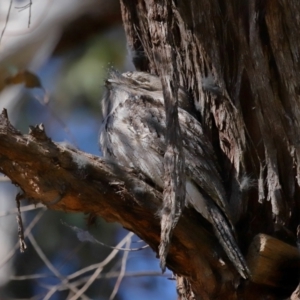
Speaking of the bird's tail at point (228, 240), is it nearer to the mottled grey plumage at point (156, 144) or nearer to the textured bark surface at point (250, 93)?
the mottled grey plumage at point (156, 144)

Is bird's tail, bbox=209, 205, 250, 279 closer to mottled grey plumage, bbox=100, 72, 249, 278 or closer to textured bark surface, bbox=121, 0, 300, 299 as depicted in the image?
mottled grey plumage, bbox=100, 72, 249, 278

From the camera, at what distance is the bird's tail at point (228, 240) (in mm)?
2234

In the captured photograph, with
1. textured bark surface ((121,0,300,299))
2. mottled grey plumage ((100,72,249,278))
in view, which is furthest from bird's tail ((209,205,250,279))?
textured bark surface ((121,0,300,299))

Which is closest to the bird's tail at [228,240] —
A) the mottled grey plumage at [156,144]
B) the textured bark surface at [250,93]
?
the mottled grey plumage at [156,144]

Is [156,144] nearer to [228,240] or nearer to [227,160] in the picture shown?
[227,160]

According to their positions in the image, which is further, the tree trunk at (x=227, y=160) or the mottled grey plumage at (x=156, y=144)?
the mottled grey plumage at (x=156, y=144)

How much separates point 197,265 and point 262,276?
24 cm

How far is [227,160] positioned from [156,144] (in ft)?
0.89

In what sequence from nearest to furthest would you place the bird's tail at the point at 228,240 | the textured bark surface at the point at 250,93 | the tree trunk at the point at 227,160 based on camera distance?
the tree trunk at the point at 227,160 → the bird's tail at the point at 228,240 → the textured bark surface at the point at 250,93

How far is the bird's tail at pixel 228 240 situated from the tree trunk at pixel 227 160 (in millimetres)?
37

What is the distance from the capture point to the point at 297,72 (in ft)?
7.62

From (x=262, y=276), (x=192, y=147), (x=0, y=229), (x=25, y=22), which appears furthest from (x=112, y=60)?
(x=262, y=276)

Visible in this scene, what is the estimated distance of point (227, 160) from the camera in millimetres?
2518

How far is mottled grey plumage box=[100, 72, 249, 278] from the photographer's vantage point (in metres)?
2.36
